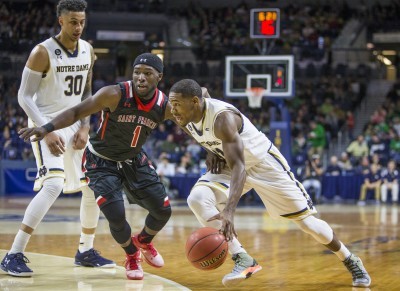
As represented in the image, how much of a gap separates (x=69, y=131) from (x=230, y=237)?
2.07 m

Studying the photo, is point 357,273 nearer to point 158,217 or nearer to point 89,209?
point 158,217

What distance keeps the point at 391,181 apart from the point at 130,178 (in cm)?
1304

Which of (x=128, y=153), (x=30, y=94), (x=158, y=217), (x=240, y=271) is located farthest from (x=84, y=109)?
(x=240, y=271)

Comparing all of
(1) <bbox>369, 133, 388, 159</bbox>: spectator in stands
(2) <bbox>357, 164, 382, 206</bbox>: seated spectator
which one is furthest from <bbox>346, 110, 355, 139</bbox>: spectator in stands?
(2) <bbox>357, 164, 382, 206</bbox>: seated spectator

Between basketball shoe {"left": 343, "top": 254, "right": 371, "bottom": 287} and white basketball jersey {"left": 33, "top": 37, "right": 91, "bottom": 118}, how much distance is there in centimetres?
273

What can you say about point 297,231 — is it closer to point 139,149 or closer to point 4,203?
point 139,149

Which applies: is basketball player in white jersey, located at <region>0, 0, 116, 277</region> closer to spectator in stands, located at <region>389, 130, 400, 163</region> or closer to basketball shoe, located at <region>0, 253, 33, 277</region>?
basketball shoe, located at <region>0, 253, 33, 277</region>

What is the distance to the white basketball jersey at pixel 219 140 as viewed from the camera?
569 cm

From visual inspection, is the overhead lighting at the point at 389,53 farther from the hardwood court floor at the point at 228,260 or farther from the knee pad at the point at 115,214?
the knee pad at the point at 115,214

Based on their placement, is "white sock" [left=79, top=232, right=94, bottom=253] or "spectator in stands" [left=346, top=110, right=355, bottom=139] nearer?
"white sock" [left=79, top=232, right=94, bottom=253]

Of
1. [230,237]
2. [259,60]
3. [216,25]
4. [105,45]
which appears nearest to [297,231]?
[230,237]

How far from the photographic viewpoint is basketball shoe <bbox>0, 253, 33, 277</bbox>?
5.97 metres

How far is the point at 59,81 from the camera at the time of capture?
6488 millimetres

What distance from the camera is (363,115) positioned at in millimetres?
23797
